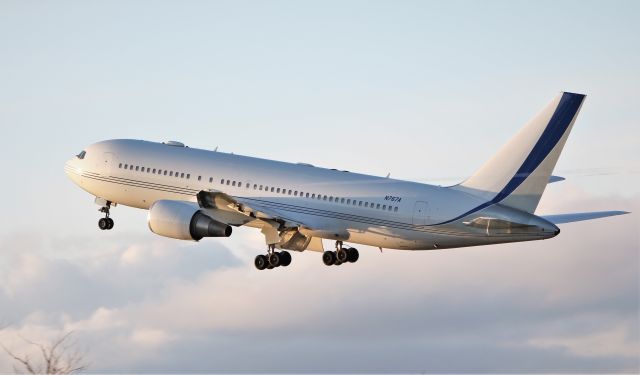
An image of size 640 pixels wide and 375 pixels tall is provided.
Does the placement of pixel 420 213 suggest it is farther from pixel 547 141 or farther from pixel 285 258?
pixel 285 258

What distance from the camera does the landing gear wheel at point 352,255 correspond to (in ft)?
180

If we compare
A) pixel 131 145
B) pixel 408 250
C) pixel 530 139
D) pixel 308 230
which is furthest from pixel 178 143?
pixel 530 139

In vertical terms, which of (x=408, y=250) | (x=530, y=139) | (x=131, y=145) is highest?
(x=131, y=145)

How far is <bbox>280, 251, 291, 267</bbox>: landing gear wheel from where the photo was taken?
55.0m

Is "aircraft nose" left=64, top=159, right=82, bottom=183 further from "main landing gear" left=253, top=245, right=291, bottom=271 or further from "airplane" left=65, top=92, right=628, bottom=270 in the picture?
"main landing gear" left=253, top=245, right=291, bottom=271

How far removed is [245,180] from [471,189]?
37.6 feet

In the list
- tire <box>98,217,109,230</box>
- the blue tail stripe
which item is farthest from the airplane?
tire <box>98,217,109,230</box>

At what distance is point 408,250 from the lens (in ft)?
171

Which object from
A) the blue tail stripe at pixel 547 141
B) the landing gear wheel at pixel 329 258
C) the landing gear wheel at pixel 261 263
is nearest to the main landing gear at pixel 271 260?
the landing gear wheel at pixel 261 263

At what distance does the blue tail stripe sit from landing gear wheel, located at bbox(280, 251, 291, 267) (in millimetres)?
10012

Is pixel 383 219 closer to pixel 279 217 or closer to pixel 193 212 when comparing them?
pixel 279 217

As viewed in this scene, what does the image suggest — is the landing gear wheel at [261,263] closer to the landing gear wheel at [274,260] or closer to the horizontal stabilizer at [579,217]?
the landing gear wheel at [274,260]

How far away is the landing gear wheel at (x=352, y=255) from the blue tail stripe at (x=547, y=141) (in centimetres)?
758

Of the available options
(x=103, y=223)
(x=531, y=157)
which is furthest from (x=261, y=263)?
(x=531, y=157)
